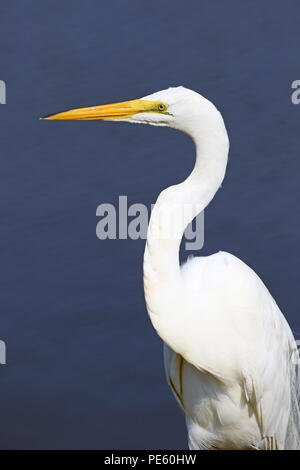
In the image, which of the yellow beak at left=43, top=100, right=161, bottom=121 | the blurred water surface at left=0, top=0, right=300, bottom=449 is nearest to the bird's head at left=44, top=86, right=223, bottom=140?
the yellow beak at left=43, top=100, right=161, bottom=121

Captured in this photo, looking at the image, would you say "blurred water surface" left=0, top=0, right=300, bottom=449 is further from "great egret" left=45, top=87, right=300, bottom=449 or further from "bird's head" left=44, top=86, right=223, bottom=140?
"bird's head" left=44, top=86, right=223, bottom=140

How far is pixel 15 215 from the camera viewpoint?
6.75 metres

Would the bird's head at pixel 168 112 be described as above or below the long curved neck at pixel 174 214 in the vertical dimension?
above

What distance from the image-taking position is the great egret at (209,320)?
418 cm

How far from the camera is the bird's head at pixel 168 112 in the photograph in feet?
13.6

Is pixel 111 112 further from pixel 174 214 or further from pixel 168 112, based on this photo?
pixel 174 214

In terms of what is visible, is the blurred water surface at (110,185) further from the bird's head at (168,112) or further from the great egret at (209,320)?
the bird's head at (168,112)

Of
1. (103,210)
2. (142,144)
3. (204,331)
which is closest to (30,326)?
(103,210)

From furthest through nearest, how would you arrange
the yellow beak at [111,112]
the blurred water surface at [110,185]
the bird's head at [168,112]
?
the blurred water surface at [110,185] < the yellow beak at [111,112] < the bird's head at [168,112]

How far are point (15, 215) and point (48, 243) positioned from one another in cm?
32

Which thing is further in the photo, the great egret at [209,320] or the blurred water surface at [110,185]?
the blurred water surface at [110,185]

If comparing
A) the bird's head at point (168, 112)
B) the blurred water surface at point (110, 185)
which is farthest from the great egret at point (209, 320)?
the blurred water surface at point (110, 185)

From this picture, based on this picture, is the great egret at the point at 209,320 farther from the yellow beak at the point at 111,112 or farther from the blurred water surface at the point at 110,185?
the blurred water surface at the point at 110,185

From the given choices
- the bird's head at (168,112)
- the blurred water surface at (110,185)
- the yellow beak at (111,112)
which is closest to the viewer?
the bird's head at (168,112)
